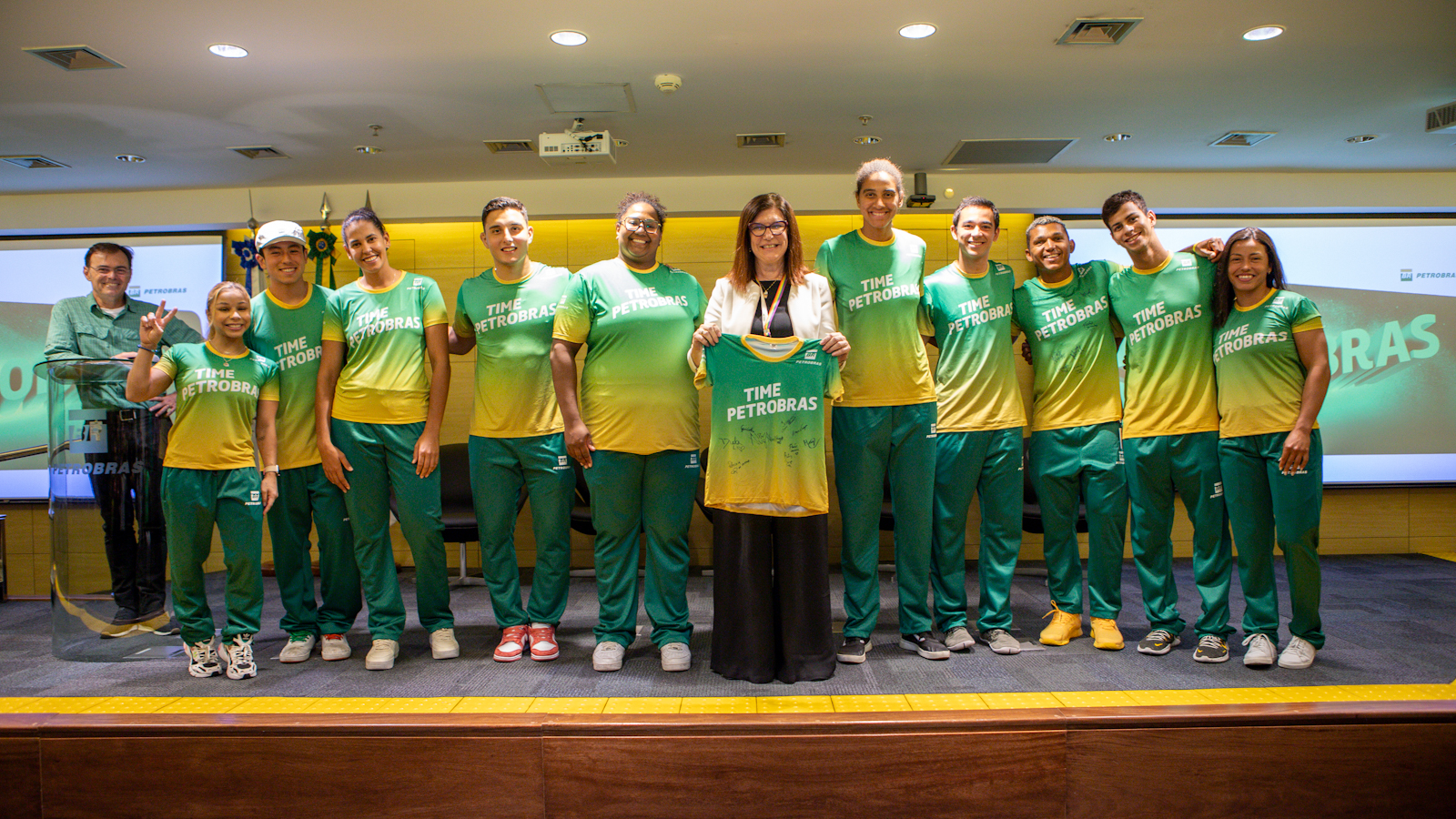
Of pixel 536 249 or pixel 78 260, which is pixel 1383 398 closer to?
pixel 536 249

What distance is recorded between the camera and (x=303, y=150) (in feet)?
15.7

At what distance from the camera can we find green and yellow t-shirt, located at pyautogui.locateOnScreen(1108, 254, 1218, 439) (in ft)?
9.78

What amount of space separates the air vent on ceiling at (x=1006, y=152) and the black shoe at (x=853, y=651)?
318 centimetres

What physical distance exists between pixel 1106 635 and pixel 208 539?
11.2 feet

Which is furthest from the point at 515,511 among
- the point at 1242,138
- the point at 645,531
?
the point at 1242,138

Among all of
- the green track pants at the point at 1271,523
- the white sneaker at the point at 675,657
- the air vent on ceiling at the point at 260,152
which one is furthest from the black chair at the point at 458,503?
the green track pants at the point at 1271,523

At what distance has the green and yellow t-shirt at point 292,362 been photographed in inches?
122

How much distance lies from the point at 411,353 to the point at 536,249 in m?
2.57

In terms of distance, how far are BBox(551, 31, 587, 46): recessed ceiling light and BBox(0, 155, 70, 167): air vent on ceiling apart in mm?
3680

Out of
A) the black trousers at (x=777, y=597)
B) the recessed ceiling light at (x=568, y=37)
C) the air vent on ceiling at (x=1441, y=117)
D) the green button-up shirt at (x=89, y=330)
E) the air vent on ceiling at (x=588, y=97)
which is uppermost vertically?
the recessed ceiling light at (x=568, y=37)

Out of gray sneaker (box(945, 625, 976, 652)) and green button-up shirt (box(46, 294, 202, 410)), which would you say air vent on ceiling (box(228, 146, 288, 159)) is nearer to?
green button-up shirt (box(46, 294, 202, 410))

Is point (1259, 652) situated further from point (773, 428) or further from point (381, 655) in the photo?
point (381, 655)

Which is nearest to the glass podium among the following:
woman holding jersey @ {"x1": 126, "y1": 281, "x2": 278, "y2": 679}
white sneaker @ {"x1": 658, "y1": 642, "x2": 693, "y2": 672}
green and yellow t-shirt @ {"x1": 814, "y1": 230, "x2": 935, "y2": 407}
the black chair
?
woman holding jersey @ {"x1": 126, "y1": 281, "x2": 278, "y2": 679}

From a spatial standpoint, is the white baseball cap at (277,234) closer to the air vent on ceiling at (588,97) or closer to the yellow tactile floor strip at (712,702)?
the air vent on ceiling at (588,97)
